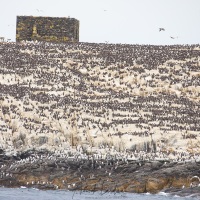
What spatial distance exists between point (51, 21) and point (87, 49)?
13083 mm

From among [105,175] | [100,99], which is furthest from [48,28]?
[105,175]

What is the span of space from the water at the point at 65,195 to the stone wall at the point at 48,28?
192 feet

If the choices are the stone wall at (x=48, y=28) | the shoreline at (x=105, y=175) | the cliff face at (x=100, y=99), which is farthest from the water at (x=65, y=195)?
the stone wall at (x=48, y=28)

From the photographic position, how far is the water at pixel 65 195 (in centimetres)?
4050

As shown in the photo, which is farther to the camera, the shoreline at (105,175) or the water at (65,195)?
the shoreline at (105,175)

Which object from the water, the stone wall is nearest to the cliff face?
the stone wall

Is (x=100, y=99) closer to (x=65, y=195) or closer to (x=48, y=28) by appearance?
(x=65, y=195)

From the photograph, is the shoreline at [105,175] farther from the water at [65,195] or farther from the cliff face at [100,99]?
the cliff face at [100,99]

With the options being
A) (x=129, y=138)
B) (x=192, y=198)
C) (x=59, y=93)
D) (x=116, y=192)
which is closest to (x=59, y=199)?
(x=116, y=192)

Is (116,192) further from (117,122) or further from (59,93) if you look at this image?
(59,93)

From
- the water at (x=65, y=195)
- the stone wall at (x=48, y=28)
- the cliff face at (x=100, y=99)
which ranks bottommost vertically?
the water at (x=65, y=195)

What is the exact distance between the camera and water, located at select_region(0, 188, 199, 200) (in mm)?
40500

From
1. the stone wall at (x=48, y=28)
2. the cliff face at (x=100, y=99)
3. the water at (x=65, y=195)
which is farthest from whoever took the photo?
the stone wall at (x=48, y=28)

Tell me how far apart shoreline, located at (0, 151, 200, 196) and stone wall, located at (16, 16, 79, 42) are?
52.6 meters
